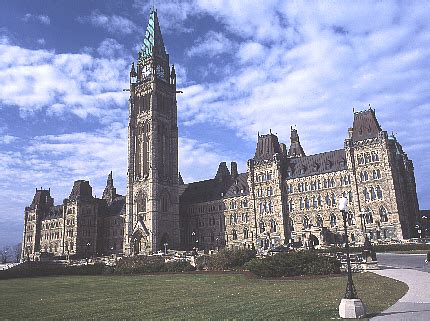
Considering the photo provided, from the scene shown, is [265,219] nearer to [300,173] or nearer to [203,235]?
[300,173]

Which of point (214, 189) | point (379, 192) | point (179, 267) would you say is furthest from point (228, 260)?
point (214, 189)

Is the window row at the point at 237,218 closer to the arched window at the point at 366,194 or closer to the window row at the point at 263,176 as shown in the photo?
the window row at the point at 263,176

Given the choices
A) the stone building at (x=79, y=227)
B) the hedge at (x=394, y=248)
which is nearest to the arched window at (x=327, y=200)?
the hedge at (x=394, y=248)

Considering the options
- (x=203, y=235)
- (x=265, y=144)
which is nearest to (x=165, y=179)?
(x=203, y=235)

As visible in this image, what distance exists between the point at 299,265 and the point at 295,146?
68.8 metres

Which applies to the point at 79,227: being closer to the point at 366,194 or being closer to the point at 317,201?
the point at 317,201

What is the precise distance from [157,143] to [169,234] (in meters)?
21.6

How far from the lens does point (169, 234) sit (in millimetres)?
94875

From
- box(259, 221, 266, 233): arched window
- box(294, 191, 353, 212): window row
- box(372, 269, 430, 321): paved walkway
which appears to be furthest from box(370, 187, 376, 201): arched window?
box(372, 269, 430, 321): paved walkway

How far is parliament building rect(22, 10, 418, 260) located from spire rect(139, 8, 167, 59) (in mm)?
322

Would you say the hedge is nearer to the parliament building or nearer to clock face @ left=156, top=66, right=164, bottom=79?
the parliament building

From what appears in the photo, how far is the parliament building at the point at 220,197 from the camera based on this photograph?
71938 mm

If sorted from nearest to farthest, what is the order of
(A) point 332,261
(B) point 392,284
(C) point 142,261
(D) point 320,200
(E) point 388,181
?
(B) point 392,284, (A) point 332,261, (C) point 142,261, (E) point 388,181, (D) point 320,200

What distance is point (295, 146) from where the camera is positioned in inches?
3834
